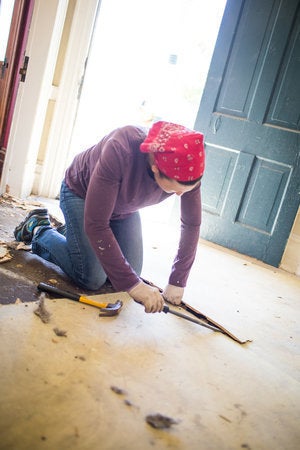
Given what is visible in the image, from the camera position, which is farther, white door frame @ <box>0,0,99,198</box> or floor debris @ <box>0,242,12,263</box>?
white door frame @ <box>0,0,99,198</box>

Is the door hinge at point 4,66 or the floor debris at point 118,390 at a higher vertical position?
the door hinge at point 4,66

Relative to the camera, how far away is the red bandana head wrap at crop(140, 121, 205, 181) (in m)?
1.27

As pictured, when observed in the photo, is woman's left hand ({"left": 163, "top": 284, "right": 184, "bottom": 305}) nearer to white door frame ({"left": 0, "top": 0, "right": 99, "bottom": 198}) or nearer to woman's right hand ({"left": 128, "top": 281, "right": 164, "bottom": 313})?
woman's right hand ({"left": 128, "top": 281, "right": 164, "bottom": 313})

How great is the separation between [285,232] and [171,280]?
181 cm

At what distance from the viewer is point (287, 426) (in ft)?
3.93

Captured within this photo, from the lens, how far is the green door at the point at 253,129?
311 centimetres

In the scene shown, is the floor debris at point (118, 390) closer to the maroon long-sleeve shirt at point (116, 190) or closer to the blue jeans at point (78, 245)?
the maroon long-sleeve shirt at point (116, 190)

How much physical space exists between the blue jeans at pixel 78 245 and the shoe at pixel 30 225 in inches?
3.5

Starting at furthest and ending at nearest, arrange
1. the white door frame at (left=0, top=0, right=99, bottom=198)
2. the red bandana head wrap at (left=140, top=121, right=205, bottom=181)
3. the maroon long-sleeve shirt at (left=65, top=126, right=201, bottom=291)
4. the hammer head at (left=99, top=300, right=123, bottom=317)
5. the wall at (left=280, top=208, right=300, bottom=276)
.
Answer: the wall at (left=280, top=208, right=300, bottom=276)
the white door frame at (left=0, top=0, right=99, bottom=198)
the hammer head at (left=99, top=300, right=123, bottom=317)
the maroon long-sleeve shirt at (left=65, top=126, right=201, bottom=291)
the red bandana head wrap at (left=140, top=121, right=205, bottom=181)

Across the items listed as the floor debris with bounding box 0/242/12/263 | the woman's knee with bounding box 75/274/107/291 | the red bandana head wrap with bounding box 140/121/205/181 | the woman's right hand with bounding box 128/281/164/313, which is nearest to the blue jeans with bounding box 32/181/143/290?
the woman's knee with bounding box 75/274/107/291

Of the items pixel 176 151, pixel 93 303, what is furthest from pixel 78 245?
pixel 176 151

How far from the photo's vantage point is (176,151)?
1.26 m

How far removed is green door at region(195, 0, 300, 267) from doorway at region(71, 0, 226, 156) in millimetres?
4202

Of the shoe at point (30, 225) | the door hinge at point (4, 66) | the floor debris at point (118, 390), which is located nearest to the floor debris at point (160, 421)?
the floor debris at point (118, 390)
